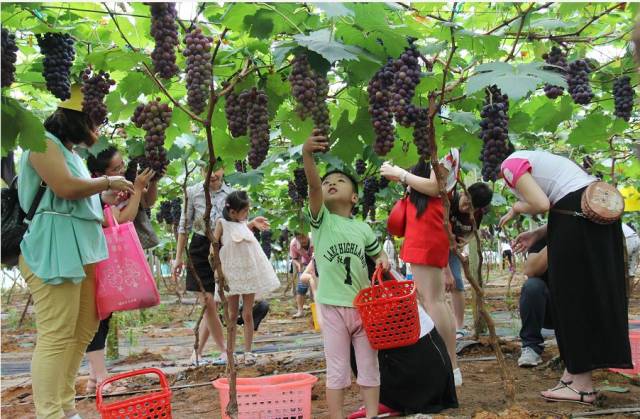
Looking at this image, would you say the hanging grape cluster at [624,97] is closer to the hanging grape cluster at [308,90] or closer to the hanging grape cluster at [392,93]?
the hanging grape cluster at [392,93]

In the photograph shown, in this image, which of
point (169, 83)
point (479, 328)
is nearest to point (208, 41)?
point (169, 83)

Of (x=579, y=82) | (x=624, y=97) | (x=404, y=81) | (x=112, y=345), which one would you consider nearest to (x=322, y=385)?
(x=404, y=81)

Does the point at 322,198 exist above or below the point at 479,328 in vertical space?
above

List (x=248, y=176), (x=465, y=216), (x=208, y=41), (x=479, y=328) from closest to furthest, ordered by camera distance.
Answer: (x=208, y=41) → (x=465, y=216) → (x=248, y=176) → (x=479, y=328)

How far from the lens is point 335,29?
266 centimetres

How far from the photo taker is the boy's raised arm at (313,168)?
9.71ft

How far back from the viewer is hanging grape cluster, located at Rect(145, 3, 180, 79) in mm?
2340

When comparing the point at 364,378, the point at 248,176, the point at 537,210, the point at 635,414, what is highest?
the point at 248,176

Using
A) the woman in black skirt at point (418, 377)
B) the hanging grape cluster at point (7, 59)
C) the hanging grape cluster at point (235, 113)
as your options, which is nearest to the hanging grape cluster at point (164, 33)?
the hanging grape cluster at point (7, 59)

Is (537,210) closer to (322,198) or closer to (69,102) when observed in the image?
(322,198)

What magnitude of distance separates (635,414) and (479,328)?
2.68 meters

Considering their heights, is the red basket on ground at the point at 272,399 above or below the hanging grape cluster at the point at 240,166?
below

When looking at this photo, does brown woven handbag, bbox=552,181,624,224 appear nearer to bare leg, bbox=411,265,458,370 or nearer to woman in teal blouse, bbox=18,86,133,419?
bare leg, bbox=411,265,458,370

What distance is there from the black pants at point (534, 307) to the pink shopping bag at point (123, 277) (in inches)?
108
